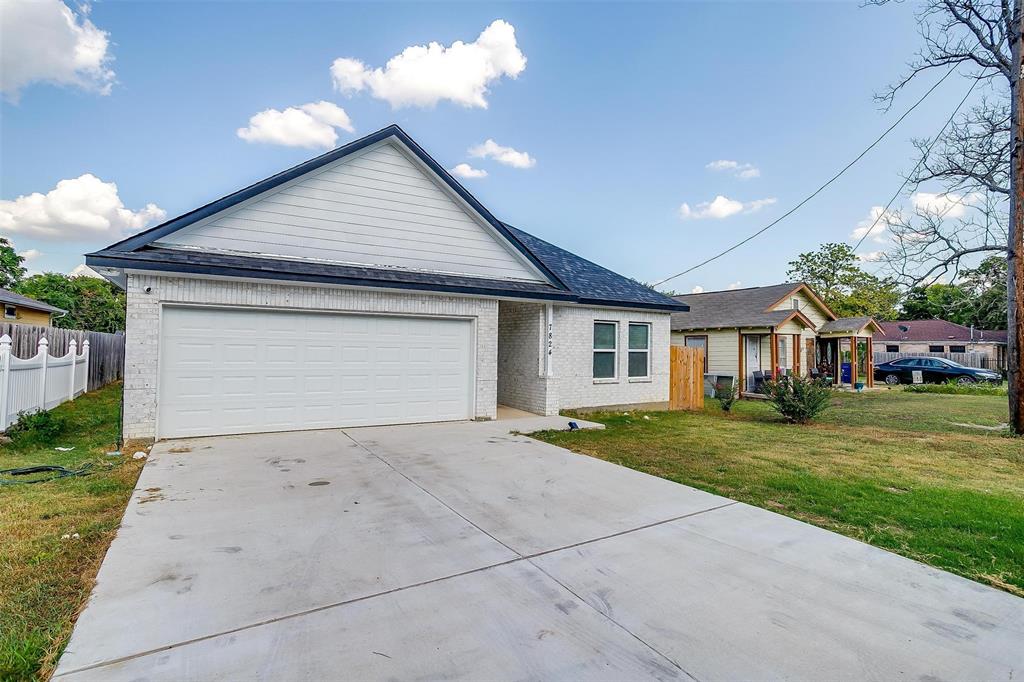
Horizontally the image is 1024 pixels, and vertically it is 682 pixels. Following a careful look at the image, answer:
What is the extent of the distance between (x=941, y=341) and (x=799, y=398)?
38365 mm

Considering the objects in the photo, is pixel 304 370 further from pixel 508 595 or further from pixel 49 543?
pixel 508 595

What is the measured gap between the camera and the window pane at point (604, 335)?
43.0 ft

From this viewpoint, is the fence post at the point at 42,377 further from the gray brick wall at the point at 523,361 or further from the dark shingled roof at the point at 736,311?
the dark shingled roof at the point at 736,311

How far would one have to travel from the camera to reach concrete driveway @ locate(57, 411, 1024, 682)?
2.51m

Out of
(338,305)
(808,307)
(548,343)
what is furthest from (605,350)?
(808,307)

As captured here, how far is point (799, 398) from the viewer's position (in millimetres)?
11500

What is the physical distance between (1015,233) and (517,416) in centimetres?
1175

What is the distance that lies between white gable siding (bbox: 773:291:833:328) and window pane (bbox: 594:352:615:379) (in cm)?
1215

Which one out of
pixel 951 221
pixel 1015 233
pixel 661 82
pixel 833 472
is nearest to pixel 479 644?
pixel 833 472

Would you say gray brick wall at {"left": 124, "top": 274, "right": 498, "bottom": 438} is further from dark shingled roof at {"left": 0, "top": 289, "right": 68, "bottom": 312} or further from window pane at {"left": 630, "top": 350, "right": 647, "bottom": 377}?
dark shingled roof at {"left": 0, "top": 289, "right": 68, "bottom": 312}

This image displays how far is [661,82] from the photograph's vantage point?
16.4 m

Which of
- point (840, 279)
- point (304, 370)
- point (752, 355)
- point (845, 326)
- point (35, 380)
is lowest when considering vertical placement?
point (35, 380)


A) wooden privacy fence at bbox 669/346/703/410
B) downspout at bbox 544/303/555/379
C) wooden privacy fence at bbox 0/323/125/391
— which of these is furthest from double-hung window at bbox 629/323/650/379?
wooden privacy fence at bbox 0/323/125/391

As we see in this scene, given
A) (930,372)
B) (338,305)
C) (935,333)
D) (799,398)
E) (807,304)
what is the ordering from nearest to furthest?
(338,305) < (799,398) < (807,304) < (930,372) < (935,333)
